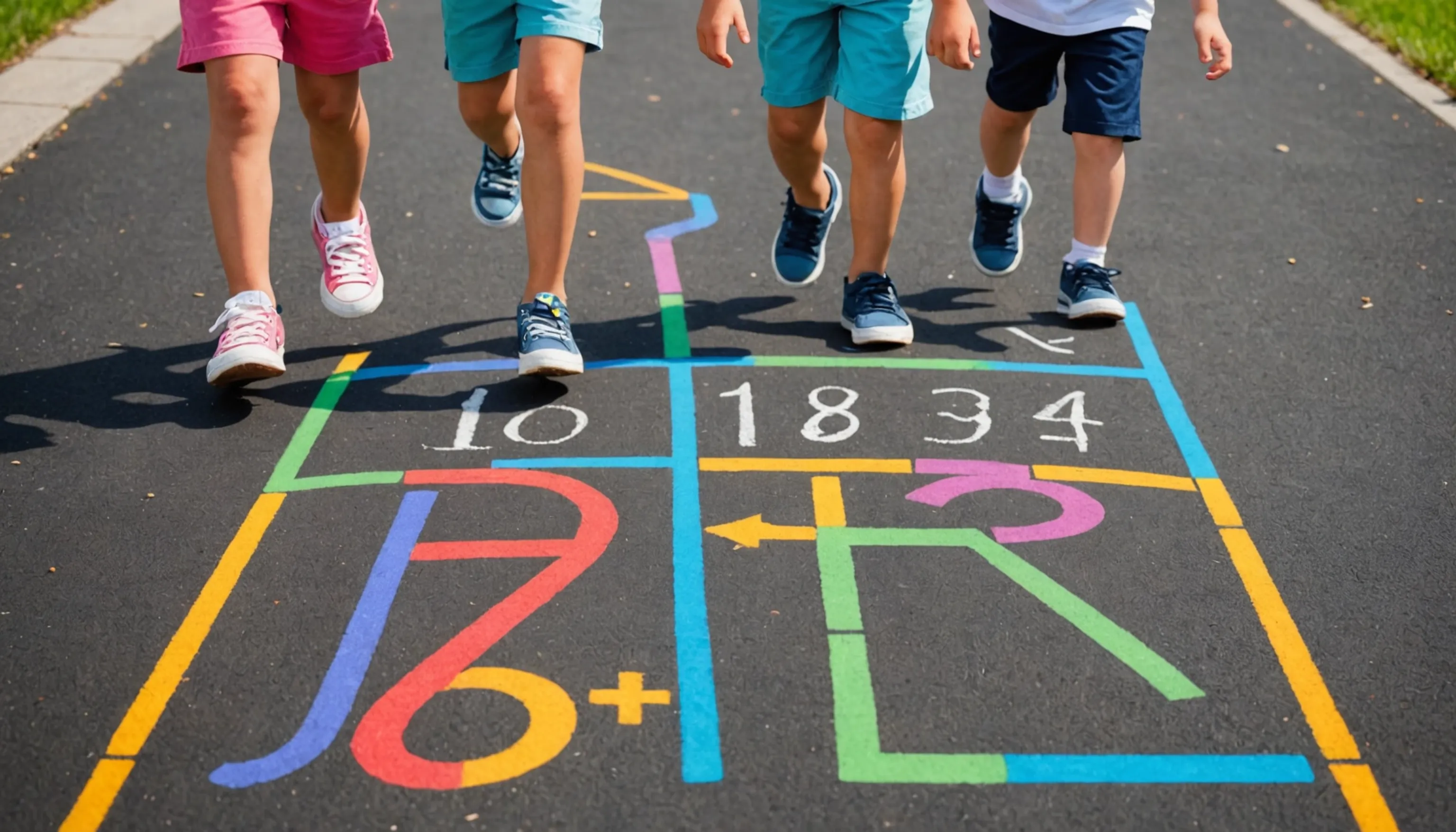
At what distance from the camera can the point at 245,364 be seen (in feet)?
11.4

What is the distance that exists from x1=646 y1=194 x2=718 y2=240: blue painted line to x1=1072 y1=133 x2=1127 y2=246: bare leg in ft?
4.39

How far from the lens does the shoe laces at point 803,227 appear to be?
430 cm

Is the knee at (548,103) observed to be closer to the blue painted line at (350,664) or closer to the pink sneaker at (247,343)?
the pink sneaker at (247,343)

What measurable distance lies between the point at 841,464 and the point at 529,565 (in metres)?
0.83

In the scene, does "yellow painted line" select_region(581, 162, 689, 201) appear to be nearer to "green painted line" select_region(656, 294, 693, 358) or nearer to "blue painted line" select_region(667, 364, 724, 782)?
"green painted line" select_region(656, 294, 693, 358)

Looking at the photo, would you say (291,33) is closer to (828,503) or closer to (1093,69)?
(828,503)

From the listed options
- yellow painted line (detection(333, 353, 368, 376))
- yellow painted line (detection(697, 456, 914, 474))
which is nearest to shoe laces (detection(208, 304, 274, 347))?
yellow painted line (detection(333, 353, 368, 376))

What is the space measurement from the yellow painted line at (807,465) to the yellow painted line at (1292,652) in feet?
2.51

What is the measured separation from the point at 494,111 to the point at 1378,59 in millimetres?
4752

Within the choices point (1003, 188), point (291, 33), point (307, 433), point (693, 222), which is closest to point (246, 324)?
point (307, 433)

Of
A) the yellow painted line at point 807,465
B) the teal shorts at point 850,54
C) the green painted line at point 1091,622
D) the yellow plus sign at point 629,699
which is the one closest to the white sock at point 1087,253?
the teal shorts at point 850,54

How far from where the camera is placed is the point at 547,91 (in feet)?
11.7

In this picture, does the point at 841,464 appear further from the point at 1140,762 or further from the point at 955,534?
the point at 1140,762

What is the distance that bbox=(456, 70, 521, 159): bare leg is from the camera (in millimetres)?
4008
